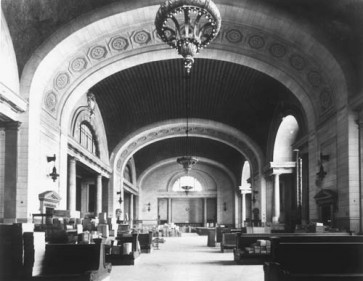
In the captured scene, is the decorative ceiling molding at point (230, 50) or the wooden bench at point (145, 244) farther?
the wooden bench at point (145, 244)

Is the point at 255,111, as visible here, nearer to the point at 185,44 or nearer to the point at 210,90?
the point at 210,90

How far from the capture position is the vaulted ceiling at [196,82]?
11.5 m

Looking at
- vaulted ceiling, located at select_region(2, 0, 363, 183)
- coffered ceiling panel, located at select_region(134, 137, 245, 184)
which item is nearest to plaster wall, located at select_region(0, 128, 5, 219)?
vaulted ceiling, located at select_region(2, 0, 363, 183)

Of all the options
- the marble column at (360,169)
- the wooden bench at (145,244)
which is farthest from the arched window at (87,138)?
the marble column at (360,169)

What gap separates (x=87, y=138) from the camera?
2000 centimetres

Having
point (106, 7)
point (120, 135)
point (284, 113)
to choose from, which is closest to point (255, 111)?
point (284, 113)

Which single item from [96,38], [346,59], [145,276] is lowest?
[145,276]

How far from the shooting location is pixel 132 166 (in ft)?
110

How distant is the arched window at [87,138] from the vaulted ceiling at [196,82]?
1.21 metres

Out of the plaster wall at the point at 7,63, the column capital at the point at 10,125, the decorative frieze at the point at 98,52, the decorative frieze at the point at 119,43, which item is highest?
the decorative frieze at the point at 119,43

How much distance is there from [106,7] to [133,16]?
76 cm

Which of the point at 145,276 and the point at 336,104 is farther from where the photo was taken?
the point at 336,104

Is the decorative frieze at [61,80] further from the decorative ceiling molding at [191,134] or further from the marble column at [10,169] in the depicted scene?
the decorative ceiling molding at [191,134]

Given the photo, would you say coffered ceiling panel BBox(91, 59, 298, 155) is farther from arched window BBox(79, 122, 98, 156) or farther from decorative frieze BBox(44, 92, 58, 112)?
decorative frieze BBox(44, 92, 58, 112)
